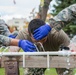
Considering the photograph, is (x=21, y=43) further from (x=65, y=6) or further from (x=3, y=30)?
(x=65, y=6)

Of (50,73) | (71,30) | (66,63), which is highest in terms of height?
(66,63)

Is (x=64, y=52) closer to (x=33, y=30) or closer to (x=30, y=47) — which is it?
(x=30, y=47)

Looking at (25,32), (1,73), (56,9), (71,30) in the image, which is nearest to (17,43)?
(25,32)

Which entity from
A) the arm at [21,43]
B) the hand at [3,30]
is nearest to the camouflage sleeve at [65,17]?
the arm at [21,43]

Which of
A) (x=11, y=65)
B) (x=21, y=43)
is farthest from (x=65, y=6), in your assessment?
(x=11, y=65)

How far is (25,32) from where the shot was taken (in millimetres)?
5023

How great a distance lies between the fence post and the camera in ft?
11.1

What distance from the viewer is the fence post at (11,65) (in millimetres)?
3398

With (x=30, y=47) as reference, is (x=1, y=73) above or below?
below

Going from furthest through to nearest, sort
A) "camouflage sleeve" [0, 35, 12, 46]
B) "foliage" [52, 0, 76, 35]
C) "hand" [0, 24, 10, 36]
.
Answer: "foliage" [52, 0, 76, 35], "hand" [0, 24, 10, 36], "camouflage sleeve" [0, 35, 12, 46]

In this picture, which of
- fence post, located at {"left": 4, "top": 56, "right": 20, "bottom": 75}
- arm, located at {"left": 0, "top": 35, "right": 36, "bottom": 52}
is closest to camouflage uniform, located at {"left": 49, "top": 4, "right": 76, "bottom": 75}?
arm, located at {"left": 0, "top": 35, "right": 36, "bottom": 52}

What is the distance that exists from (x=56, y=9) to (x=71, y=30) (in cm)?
220

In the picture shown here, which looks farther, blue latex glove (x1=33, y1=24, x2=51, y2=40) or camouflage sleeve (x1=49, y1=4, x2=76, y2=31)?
camouflage sleeve (x1=49, y1=4, x2=76, y2=31)

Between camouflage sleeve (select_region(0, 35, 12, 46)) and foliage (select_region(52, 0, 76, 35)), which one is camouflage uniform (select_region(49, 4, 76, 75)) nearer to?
camouflage sleeve (select_region(0, 35, 12, 46))
